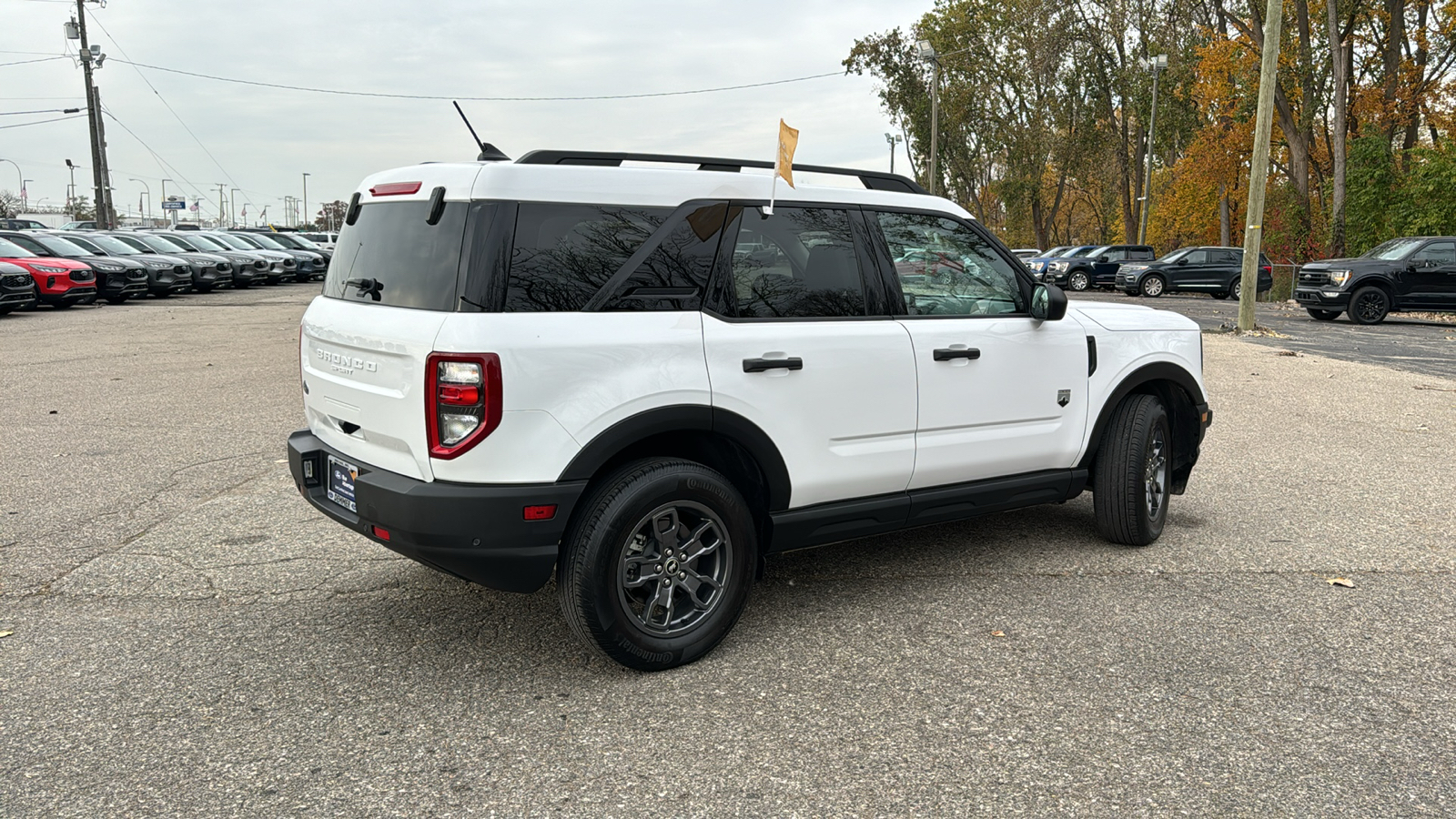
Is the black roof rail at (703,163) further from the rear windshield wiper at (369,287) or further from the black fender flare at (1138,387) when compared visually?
the black fender flare at (1138,387)

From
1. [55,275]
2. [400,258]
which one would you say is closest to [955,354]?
[400,258]

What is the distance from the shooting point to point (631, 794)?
2920 mm

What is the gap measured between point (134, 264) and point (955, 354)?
24.0 metres

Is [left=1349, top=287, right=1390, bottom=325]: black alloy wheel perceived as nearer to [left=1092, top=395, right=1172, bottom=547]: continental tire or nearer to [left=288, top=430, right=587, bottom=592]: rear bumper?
[left=1092, top=395, right=1172, bottom=547]: continental tire

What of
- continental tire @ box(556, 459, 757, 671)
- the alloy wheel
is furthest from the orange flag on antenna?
the alloy wheel

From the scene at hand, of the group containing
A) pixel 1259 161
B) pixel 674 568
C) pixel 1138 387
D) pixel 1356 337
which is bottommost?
pixel 1356 337

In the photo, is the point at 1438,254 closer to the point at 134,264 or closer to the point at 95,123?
the point at 134,264

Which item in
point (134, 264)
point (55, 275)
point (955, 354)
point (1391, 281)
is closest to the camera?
point (955, 354)

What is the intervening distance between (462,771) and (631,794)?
520 millimetres

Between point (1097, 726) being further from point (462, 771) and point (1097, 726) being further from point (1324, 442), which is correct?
point (1324, 442)

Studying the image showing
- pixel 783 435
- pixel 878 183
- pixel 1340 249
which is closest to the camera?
pixel 783 435

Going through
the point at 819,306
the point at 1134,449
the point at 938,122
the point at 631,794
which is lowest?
the point at 631,794

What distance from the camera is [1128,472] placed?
5.01 metres

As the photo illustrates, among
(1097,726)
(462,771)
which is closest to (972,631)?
(1097,726)
